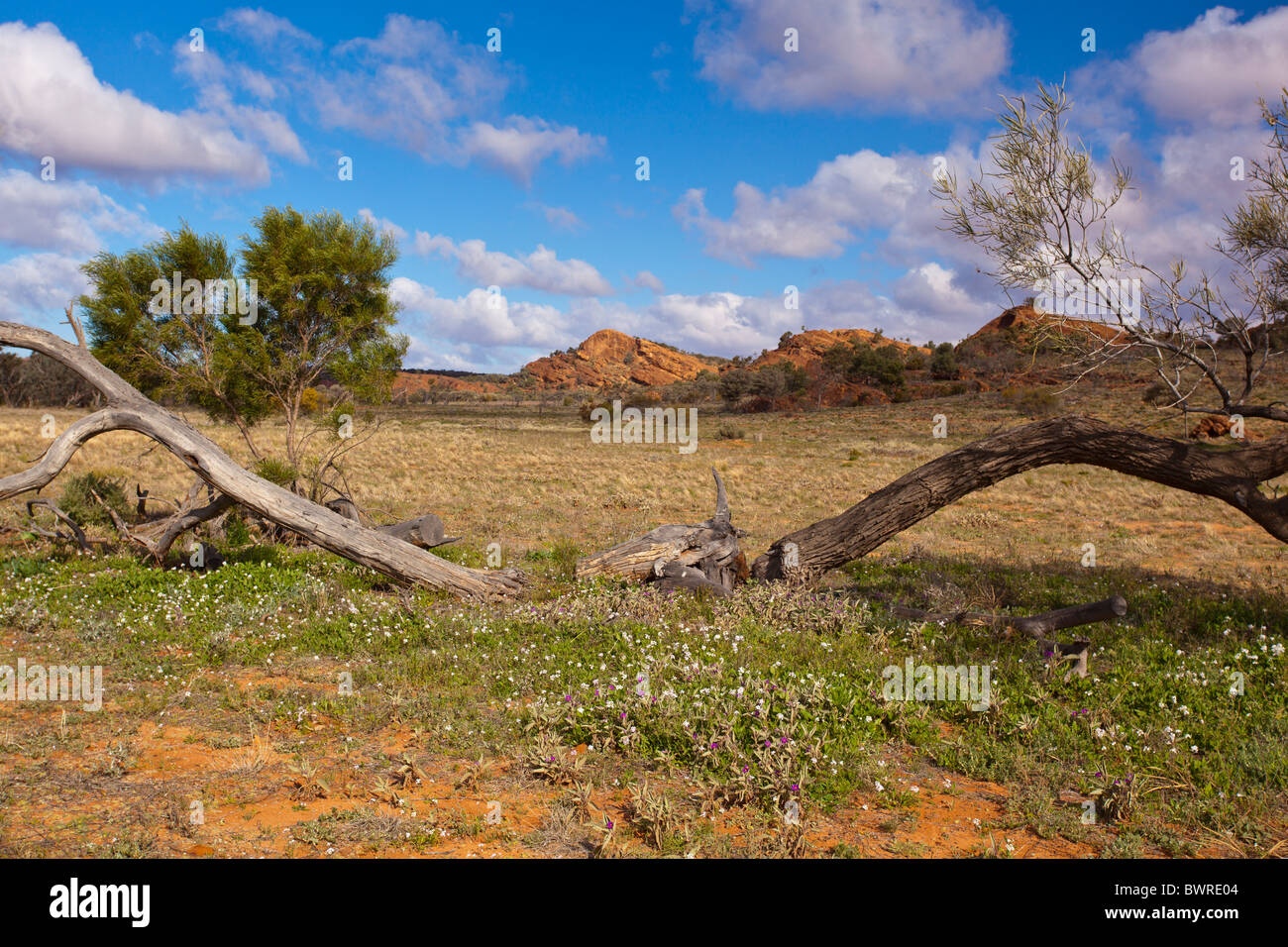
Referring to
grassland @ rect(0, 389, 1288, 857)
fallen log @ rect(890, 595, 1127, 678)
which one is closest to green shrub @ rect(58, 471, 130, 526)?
grassland @ rect(0, 389, 1288, 857)

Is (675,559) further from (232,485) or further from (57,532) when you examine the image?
(57,532)

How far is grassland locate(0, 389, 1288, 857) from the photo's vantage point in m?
4.16

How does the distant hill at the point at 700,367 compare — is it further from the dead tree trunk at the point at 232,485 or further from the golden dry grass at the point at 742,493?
the dead tree trunk at the point at 232,485

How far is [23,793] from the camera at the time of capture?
4.41 meters

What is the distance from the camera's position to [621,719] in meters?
5.30

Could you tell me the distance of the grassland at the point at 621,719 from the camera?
4164mm

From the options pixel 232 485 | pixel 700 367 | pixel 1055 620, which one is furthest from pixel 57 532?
pixel 700 367

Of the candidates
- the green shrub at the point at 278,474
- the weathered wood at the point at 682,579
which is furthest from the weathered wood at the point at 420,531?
the green shrub at the point at 278,474

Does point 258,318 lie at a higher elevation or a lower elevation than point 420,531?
higher

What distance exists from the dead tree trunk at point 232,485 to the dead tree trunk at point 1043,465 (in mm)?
3805

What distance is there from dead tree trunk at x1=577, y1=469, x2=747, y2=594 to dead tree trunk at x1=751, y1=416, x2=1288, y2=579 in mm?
585

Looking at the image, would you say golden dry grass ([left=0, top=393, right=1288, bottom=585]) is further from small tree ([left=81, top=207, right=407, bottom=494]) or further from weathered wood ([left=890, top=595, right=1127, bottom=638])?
weathered wood ([left=890, top=595, right=1127, bottom=638])

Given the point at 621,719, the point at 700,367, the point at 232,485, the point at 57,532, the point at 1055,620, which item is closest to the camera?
the point at 621,719

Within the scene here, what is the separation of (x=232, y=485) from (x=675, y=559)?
17.5 ft
